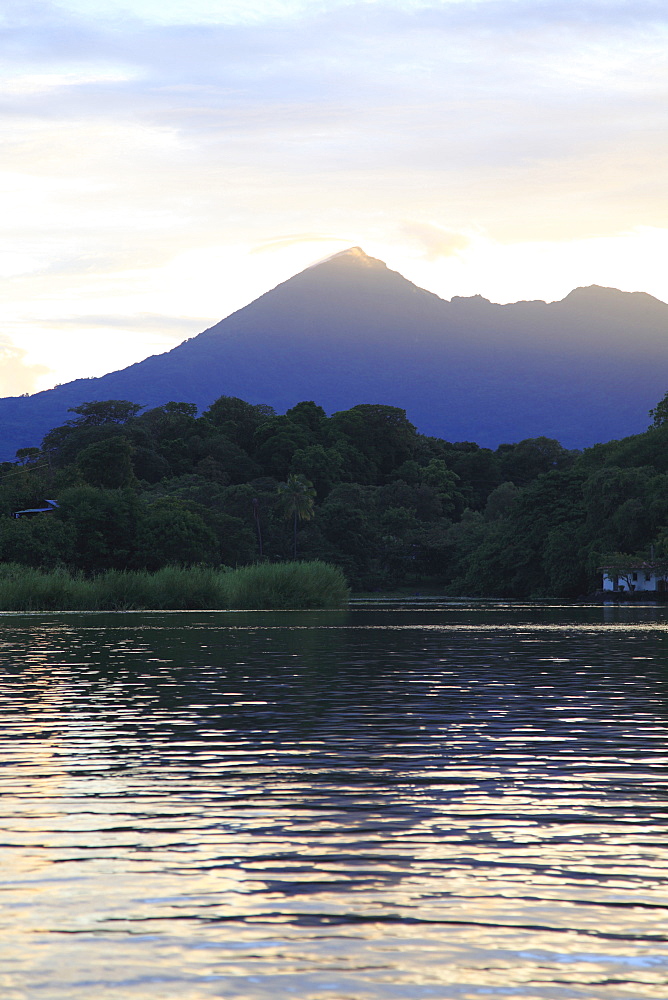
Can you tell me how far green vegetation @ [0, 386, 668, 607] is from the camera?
80000 mm

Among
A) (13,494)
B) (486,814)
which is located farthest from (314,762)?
(13,494)

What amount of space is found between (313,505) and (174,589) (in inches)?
2813

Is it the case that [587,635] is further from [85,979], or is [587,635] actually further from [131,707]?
[85,979]

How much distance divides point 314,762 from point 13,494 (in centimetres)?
8754

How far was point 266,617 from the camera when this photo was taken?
2231 inches

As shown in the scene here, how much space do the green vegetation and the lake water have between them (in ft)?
149

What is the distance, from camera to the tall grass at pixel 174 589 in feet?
200

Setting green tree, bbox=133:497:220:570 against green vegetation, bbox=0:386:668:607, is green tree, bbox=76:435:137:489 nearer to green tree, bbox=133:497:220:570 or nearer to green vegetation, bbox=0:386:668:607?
green vegetation, bbox=0:386:668:607

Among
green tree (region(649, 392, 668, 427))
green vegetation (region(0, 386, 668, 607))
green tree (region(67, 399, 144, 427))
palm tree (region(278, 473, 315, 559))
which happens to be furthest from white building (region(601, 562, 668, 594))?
green tree (region(67, 399, 144, 427))

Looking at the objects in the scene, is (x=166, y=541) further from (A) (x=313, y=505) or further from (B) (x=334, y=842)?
(B) (x=334, y=842)

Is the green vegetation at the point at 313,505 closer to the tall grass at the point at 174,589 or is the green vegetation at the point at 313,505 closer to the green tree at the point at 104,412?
the tall grass at the point at 174,589

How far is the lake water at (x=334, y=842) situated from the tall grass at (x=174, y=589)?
3948 cm

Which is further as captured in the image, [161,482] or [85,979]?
[161,482]

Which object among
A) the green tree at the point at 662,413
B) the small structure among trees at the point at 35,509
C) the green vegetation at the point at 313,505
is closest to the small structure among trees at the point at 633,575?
the green vegetation at the point at 313,505
